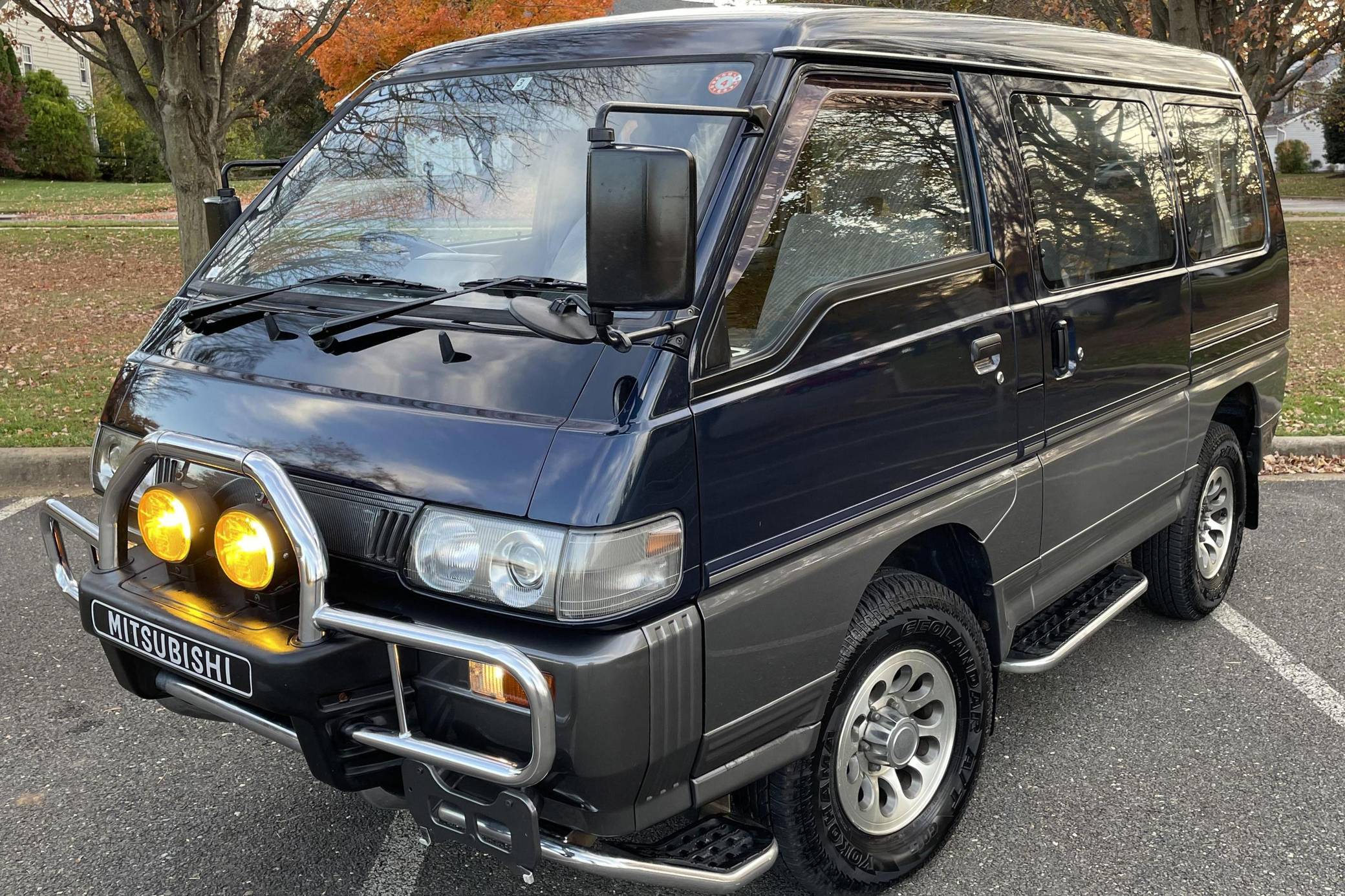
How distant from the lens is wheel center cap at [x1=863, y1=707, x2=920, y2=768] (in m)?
3.05

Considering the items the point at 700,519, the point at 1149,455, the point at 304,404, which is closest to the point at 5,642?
the point at 304,404

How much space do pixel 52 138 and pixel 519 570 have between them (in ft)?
135

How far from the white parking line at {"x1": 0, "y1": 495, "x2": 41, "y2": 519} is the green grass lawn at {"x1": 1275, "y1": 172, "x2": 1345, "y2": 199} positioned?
34.0 metres

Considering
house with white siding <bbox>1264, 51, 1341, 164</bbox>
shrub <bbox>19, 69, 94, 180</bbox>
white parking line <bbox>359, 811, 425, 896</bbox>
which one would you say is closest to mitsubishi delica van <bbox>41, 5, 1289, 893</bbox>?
white parking line <bbox>359, 811, 425, 896</bbox>

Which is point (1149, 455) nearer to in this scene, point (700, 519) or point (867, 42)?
point (867, 42)

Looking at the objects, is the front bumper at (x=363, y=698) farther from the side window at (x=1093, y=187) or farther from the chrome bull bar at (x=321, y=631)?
the side window at (x=1093, y=187)

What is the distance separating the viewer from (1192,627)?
4.98 meters

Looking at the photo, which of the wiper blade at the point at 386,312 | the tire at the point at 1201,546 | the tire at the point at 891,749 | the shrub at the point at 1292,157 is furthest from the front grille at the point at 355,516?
the shrub at the point at 1292,157

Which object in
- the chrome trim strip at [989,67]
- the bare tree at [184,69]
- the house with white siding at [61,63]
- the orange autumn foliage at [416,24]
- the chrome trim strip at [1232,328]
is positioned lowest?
the chrome trim strip at [1232,328]

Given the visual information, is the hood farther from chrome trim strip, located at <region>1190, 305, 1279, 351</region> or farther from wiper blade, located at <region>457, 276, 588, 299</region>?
chrome trim strip, located at <region>1190, 305, 1279, 351</region>

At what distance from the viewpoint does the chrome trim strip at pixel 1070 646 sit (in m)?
3.57

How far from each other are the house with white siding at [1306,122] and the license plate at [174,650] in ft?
156

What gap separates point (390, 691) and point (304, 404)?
2.37 feet

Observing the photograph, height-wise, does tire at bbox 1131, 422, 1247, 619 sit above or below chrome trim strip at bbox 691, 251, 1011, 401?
below
